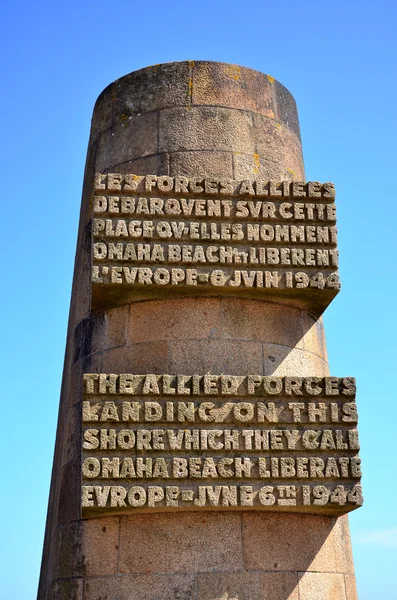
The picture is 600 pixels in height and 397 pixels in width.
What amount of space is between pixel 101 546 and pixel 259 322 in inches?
97.8

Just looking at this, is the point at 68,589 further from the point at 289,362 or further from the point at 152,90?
the point at 152,90

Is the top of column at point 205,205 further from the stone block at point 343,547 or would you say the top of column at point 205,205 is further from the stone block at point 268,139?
the stone block at point 343,547

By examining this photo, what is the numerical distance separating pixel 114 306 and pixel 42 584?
3.00 metres

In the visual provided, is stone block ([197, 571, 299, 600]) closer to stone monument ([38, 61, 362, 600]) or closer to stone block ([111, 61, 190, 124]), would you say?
stone monument ([38, 61, 362, 600])

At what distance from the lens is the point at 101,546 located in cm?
718

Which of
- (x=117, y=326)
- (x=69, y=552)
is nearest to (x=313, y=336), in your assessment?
(x=117, y=326)

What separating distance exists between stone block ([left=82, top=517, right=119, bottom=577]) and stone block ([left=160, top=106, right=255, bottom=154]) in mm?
3722

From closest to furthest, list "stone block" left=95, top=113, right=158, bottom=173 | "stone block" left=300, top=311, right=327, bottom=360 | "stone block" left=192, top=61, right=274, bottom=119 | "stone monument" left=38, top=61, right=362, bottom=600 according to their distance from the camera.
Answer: "stone monument" left=38, top=61, right=362, bottom=600
"stone block" left=300, top=311, right=327, bottom=360
"stone block" left=95, top=113, right=158, bottom=173
"stone block" left=192, top=61, right=274, bottom=119

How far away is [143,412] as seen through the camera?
7203 mm

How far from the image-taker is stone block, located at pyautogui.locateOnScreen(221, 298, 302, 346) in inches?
310

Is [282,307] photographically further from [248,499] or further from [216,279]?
[248,499]

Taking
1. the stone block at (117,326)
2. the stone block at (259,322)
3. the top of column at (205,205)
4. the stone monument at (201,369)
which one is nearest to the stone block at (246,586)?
the stone monument at (201,369)

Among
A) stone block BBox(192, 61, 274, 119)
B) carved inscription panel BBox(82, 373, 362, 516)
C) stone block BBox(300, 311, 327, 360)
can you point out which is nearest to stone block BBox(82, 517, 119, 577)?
carved inscription panel BBox(82, 373, 362, 516)

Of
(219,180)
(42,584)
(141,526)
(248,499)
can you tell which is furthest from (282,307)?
(42,584)
